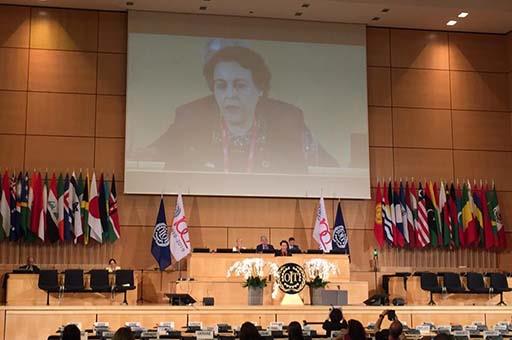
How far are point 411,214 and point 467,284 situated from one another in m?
2.98

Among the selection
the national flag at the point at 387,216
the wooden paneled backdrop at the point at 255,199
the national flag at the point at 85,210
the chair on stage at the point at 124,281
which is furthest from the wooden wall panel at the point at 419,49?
the chair on stage at the point at 124,281

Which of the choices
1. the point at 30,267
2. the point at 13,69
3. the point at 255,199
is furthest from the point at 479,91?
the point at 30,267

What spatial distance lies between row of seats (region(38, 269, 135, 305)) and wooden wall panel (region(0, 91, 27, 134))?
3859 millimetres

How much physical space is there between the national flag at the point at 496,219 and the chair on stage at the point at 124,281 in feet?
29.0

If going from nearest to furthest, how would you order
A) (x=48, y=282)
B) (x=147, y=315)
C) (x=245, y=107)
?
(x=147, y=315) < (x=48, y=282) < (x=245, y=107)

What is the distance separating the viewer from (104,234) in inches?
634

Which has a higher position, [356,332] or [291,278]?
[291,278]

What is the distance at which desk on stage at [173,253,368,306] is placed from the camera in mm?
12922

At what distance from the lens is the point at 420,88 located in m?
18.1

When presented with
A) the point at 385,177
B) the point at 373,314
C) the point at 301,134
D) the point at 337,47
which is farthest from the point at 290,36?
the point at 373,314

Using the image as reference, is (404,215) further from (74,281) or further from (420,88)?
(74,281)

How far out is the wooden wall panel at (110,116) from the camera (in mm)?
16625

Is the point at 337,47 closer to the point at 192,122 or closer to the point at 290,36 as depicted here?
the point at 290,36

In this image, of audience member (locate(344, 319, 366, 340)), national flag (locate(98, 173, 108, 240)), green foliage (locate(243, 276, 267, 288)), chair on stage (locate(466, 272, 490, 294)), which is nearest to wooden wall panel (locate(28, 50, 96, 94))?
national flag (locate(98, 173, 108, 240))
